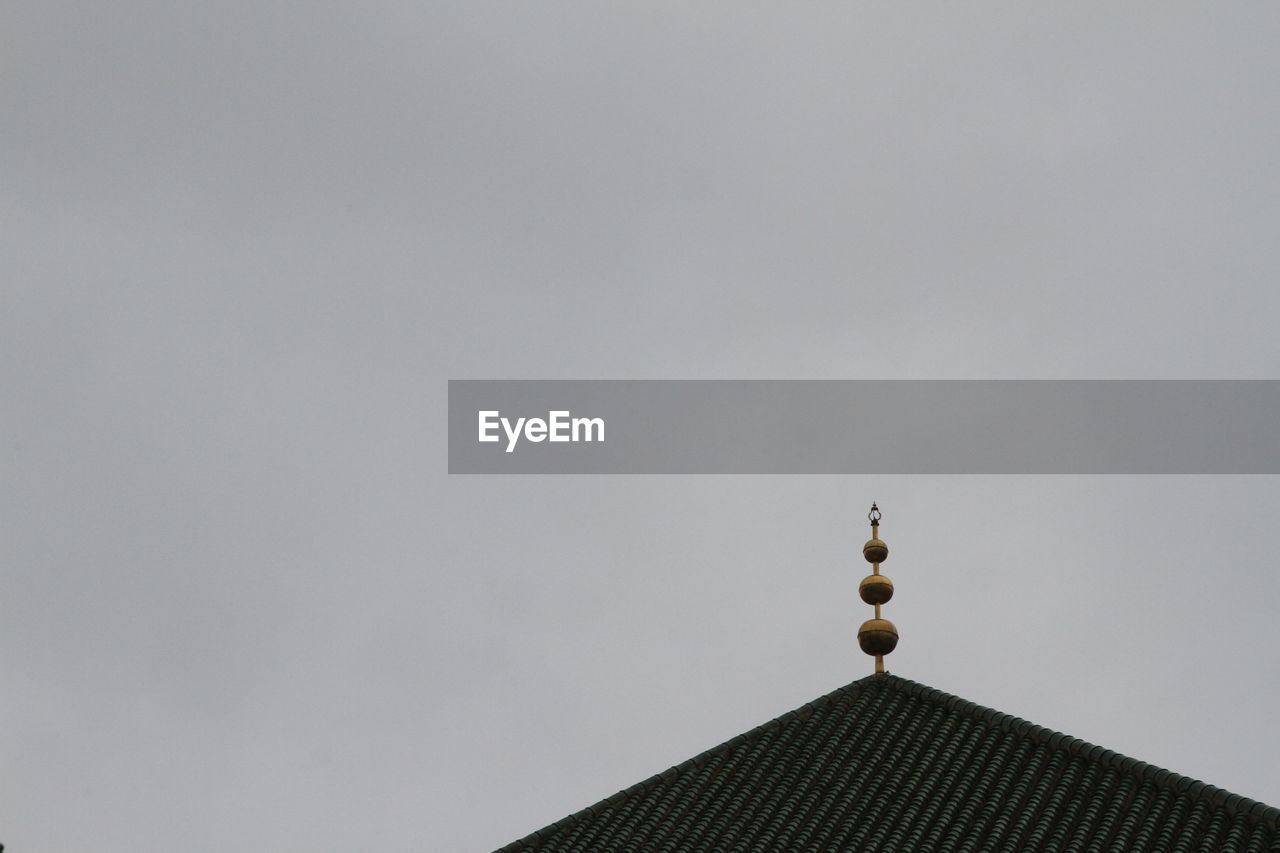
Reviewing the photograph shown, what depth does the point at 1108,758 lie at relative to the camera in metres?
23.5

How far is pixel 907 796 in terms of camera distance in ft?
77.2

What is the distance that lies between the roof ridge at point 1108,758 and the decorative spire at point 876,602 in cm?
60

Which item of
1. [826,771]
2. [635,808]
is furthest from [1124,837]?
[635,808]

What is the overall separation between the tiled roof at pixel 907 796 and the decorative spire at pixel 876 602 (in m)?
0.74

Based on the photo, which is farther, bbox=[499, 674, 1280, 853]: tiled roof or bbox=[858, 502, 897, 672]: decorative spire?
bbox=[858, 502, 897, 672]: decorative spire

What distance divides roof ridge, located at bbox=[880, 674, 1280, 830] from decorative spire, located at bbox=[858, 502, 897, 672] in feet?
1.98

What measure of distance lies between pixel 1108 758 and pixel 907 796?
2081 millimetres

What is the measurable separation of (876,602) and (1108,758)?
473 cm

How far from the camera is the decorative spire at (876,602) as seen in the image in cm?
2742

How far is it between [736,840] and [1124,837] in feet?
12.9

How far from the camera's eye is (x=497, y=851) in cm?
2431

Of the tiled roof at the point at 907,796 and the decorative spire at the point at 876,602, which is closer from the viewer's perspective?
the tiled roof at the point at 907,796

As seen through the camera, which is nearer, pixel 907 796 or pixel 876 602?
pixel 907 796

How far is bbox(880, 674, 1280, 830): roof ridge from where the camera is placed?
21.9 meters
